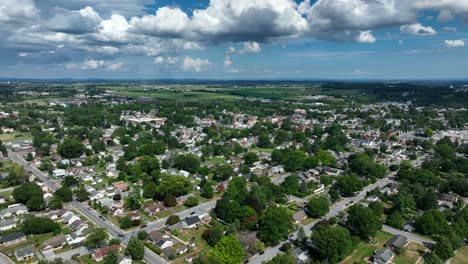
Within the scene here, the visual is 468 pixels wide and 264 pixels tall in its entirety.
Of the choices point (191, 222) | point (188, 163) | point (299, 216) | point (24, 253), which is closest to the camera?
point (24, 253)


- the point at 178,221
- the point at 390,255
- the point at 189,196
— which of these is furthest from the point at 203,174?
the point at 390,255

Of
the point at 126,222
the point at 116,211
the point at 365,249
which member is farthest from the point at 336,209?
the point at 116,211

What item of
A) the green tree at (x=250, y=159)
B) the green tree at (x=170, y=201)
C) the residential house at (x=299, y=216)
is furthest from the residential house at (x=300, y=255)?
the green tree at (x=250, y=159)

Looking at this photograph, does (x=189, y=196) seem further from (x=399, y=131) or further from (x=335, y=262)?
(x=399, y=131)

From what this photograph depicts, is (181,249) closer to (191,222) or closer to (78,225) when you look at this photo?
(191,222)

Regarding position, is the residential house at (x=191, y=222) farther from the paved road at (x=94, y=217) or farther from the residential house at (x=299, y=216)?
the residential house at (x=299, y=216)
